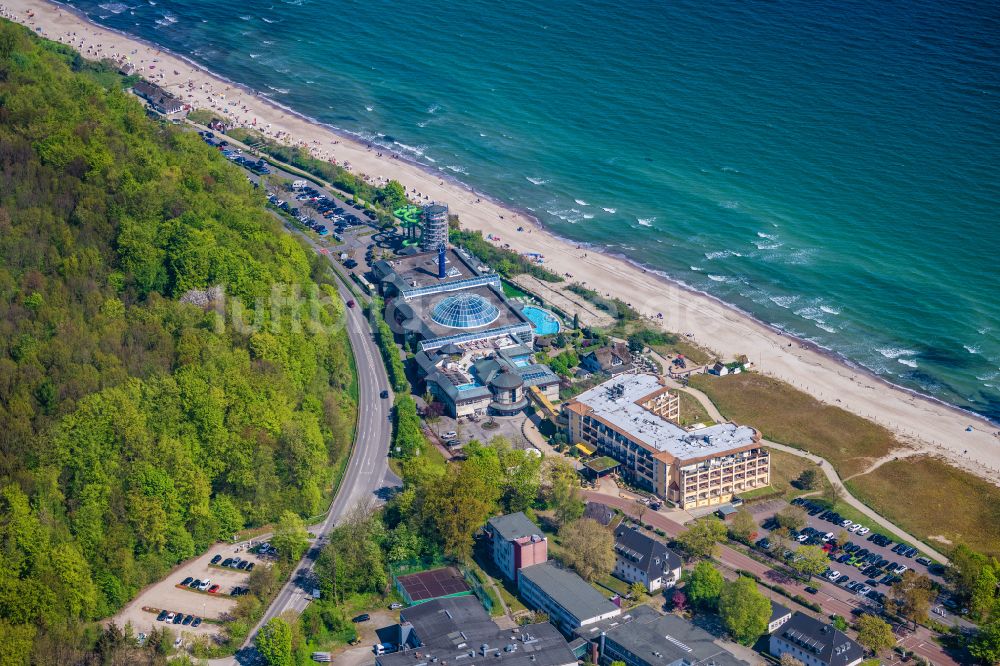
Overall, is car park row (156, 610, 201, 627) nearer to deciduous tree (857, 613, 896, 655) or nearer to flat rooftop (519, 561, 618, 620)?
flat rooftop (519, 561, 618, 620)

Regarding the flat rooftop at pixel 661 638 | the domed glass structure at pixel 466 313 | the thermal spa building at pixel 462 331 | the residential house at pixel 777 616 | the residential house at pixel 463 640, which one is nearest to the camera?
the residential house at pixel 463 640

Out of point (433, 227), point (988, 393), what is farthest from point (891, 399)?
point (433, 227)

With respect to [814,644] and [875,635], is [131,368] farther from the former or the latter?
[875,635]

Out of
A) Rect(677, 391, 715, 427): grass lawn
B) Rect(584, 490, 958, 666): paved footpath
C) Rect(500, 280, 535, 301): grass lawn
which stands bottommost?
Rect(584, 490, 958, 666): paved footpath

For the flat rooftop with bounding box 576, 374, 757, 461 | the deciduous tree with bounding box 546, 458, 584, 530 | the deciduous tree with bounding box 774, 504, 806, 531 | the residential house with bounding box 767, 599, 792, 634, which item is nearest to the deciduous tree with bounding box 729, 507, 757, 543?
the deciduous tree with bounding box 774, 504, 806, 531

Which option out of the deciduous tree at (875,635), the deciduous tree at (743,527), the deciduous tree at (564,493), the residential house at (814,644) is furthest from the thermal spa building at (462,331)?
the deciduous tree at (875,635)

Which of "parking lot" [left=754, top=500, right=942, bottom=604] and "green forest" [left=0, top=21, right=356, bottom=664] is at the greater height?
"green forest" [left=0, top=21, right=356, bottom=664]

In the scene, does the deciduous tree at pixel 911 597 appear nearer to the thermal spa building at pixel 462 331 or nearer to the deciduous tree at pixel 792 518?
the deciduous tree at pixel 792 518
